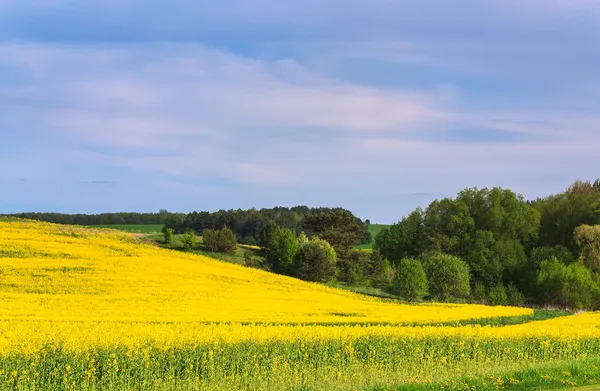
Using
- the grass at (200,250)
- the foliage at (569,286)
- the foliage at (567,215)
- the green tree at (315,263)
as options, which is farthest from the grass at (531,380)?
the foliage at (567,215)

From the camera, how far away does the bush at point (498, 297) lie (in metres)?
66.9

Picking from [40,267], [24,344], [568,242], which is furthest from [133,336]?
[568,242]

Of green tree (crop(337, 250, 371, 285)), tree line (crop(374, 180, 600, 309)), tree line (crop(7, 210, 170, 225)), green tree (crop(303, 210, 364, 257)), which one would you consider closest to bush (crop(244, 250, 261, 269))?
green tree (crop(337, 250, 371, 285))

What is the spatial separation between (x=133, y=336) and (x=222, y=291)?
27366 mm

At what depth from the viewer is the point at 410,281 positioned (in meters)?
60.4

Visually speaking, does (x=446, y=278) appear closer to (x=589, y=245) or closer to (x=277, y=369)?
(x=589, y=245)

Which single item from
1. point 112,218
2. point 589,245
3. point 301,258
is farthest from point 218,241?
point 112,218

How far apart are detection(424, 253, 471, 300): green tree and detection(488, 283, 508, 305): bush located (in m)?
3.45

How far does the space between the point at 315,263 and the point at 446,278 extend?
1477 cm

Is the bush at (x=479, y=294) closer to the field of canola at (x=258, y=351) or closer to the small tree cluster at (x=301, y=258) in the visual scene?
the small tree cluster at (x=301, y=258)

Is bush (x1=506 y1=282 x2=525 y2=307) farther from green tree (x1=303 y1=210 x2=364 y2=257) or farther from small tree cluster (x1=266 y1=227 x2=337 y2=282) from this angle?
green tree (x1=303 y1=210 x2=364 y2=257)

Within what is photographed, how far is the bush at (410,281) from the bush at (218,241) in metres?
24.6

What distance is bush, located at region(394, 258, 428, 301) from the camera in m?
60.2

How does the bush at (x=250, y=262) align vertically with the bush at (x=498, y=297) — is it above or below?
above
